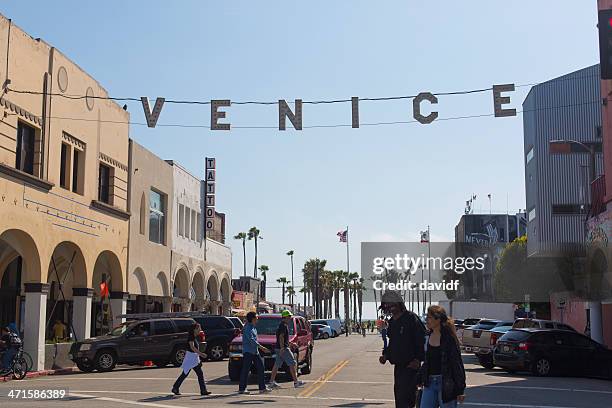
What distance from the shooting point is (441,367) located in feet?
30.0

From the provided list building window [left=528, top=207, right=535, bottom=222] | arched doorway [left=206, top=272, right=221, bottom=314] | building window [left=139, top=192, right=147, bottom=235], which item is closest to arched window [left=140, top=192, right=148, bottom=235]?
building window [left=139, top=192, right=147, bottom=235]

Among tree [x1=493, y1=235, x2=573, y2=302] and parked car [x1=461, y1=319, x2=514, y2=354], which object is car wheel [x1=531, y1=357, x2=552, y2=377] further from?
tree [x1=493, y1=235, x2=573, y2=302]

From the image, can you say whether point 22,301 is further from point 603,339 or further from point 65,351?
point 603,339

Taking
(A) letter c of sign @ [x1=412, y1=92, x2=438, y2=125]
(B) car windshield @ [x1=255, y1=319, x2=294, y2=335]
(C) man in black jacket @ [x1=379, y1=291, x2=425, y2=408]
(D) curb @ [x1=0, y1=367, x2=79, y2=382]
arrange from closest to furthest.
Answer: (C) man in black jacket @ [x1=379, y1=291, x2=425, y2=408]
(A) letter c of sign @ [x1=412, y1=92, x2=438, y2=125]
(B) car windshield @ [x1=255, y1=319, x2=294, y2=335]
(D) curb @ [x1=0, y1=367, x2=79, y2=382]

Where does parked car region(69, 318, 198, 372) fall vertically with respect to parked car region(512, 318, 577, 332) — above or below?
below

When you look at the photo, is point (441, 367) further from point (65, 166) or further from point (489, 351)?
point (65, 166)

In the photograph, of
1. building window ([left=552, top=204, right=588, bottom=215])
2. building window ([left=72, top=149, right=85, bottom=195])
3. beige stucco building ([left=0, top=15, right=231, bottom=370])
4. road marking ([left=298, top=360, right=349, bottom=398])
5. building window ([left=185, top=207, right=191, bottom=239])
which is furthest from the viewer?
building window ([left=552, top=204, right=588, bottom=215])

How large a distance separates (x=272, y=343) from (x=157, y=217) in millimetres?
22046

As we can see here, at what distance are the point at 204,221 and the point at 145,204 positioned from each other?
1021cm

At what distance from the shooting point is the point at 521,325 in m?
30.0

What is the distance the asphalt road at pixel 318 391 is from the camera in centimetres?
1545

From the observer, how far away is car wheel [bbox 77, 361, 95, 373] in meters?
26.1

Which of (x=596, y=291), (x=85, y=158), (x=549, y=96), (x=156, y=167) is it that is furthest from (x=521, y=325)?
(x=549, y=96)

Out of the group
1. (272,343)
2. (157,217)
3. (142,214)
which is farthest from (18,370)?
(157,217)
